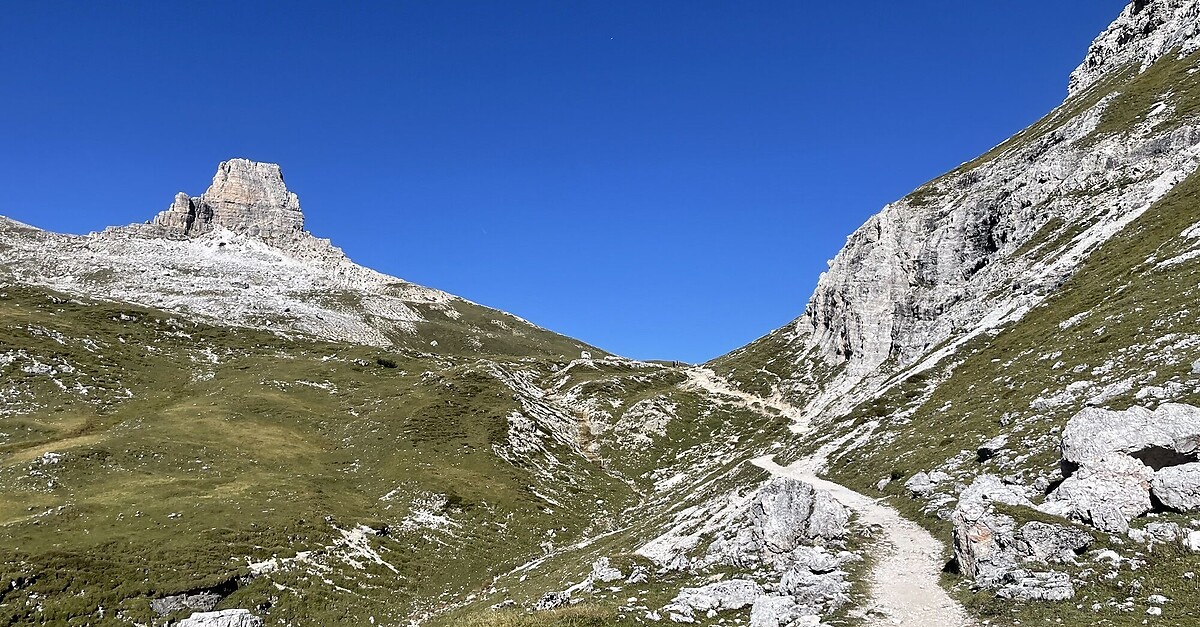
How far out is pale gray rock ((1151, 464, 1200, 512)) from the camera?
2055 cm

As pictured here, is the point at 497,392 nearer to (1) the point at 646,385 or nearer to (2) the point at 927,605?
(1) the point at 646,385

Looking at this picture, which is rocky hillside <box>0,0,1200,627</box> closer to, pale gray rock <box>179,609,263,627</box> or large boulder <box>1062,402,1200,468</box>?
large boulder <box>1062,402,1200,468</box>

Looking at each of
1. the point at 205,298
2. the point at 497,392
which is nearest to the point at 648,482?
the point at 497,392

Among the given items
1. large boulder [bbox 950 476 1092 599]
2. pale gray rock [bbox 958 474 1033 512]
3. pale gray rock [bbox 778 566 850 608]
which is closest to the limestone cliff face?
pale gray rock [bbox 958 474 1033 512]

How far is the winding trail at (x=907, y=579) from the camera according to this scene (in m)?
20.3

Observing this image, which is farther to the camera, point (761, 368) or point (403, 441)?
point (761, 368)

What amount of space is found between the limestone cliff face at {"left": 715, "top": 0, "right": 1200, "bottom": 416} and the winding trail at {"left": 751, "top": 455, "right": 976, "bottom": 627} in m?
46.8

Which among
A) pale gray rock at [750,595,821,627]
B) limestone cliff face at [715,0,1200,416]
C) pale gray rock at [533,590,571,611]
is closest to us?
pale gray rock at [750,595,821,627]

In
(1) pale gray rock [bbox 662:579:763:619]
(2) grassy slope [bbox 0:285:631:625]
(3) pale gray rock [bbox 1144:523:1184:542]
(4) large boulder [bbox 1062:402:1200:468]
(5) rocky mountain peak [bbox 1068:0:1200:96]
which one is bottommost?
(1) pale gray rock [bbox 662:579:763:619]

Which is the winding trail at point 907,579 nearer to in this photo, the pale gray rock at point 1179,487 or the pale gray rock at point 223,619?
the pale gray rock at point 1179,487

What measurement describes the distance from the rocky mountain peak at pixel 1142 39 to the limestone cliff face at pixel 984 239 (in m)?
0.52

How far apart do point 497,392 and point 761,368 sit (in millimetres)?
69070

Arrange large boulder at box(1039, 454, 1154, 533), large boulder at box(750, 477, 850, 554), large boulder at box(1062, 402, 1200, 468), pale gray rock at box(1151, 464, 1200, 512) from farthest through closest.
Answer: large boulder at box(750, 477, 850, 554)
large boulder at box(1062, 402, 1200, 468)
large boulder at box(1039, 454, 1154, 533)
pale gray rock at box(1151, 464, 1200, 512)

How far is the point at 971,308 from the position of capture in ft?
263
